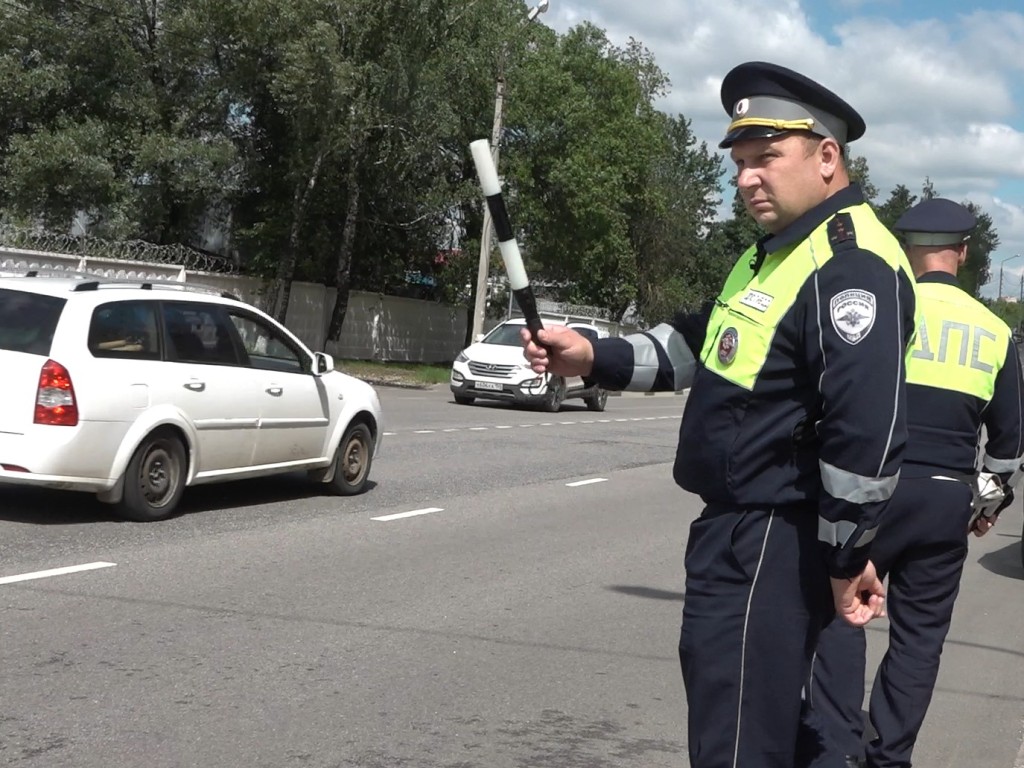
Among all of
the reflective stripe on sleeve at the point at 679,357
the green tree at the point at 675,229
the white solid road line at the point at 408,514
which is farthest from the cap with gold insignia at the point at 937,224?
the green tree at the point at 675,229


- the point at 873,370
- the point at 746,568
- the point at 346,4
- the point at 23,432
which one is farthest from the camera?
the point at 346,4

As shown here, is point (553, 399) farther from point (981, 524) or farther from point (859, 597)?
point (859, 597)

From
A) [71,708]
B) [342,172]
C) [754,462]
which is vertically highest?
[342,172]

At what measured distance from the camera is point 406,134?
30172 millimetres

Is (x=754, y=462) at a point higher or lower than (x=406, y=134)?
lower

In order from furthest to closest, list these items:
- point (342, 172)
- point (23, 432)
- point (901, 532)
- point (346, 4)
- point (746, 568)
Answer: point (342, 172) → point (346, 4) → point (23, 432) → point (901, 532) → point (746, 568)

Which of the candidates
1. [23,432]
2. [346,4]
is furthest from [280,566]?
[346,4]

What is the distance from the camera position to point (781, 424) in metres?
3.03

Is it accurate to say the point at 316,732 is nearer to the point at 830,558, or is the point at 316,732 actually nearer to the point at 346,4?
the point at 830,558

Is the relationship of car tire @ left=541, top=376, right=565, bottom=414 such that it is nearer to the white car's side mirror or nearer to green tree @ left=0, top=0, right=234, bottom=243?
green tree @ left=0, top=0, right=234, bottom=243

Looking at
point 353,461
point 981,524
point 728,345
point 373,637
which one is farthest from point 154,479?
point 728,345

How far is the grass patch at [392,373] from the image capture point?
3122 centimetres

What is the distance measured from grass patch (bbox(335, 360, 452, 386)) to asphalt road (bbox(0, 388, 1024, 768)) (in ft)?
63.0

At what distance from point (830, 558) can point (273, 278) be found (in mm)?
32200
